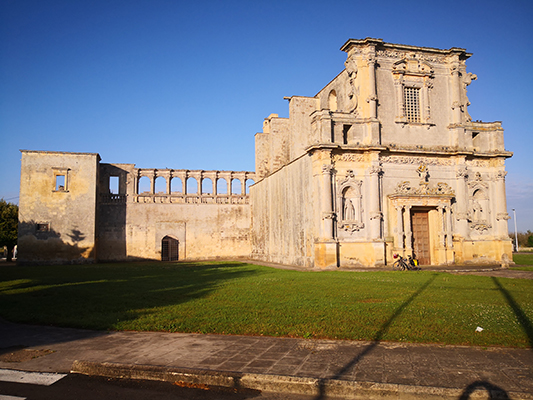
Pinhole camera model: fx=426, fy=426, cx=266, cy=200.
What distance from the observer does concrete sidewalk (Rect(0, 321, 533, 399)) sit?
4.80 meters

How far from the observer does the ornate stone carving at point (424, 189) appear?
22969 millimetres

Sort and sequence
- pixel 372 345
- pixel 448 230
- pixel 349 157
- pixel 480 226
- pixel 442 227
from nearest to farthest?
A: pixel 372 345 → pixel 349 157 → pixel 442 227 → pixel 448 230 → pixel 480 226

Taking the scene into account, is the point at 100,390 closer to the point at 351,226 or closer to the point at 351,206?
the point at 351,226

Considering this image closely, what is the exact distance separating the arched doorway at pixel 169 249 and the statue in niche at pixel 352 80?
755 inches

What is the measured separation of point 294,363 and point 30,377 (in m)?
3.36

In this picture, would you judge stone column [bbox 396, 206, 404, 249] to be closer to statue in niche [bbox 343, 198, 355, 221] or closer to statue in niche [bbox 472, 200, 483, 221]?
statue in niche [bbox 343, 198, 355, 221]

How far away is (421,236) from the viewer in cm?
2364

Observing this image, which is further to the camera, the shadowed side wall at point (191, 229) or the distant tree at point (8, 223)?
the distant tree at point (8, 223)

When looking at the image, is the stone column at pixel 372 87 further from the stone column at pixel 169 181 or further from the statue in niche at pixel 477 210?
the stone column at pixel 169 181

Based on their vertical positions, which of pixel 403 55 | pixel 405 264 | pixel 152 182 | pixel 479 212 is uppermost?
pixel 403 55

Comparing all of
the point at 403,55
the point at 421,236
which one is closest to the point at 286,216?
the point at 421,236

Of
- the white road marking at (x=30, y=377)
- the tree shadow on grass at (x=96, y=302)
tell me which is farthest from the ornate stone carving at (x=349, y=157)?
the white road marking at (x=30, y=377)

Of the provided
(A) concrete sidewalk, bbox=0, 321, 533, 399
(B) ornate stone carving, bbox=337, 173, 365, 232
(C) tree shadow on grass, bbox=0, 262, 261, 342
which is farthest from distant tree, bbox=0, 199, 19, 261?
(A) concrete sidewalk, bbox=0, 321, 533, 399

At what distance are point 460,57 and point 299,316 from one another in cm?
2242
